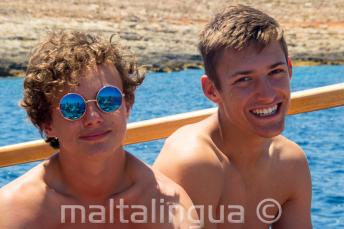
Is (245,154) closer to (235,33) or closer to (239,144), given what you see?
(239,144)

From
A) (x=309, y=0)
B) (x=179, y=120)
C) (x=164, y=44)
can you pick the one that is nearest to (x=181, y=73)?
(x=164, y=44)

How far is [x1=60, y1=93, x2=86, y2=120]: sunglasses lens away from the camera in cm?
209

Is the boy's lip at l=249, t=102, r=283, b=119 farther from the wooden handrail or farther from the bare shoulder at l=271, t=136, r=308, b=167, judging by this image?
the wooden handrail

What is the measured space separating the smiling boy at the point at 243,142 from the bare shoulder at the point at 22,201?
1.58ft

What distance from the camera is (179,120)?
294 cm

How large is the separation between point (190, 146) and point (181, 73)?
83.0ft

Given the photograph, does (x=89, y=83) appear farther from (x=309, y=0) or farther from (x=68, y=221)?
(x=309, y=0)

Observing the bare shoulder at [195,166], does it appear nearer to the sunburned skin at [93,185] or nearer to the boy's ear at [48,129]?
the sunburned skin at [93,185]

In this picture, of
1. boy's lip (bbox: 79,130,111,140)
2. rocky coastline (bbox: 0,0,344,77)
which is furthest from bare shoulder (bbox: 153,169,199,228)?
rocky coastline (bbox: 0,0,344,77)

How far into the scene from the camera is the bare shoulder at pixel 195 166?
248cm

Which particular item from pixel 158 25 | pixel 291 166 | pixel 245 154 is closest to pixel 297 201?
pixel 291 166

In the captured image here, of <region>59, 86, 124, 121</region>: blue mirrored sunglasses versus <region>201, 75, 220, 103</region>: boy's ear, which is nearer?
<region>59, 86, 124, 121</region>: blue mirrored sunglasses

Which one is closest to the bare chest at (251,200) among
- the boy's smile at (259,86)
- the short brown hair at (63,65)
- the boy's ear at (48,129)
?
the boy's smile at (259,86)

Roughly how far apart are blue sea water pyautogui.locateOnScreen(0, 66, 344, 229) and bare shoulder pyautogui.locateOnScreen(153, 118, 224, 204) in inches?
18.8
